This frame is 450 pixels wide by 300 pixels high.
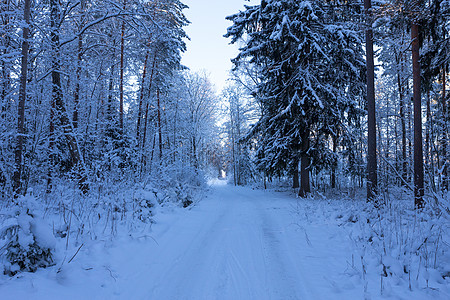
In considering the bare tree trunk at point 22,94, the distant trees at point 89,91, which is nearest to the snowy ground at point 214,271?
the distant trees at point 89,91

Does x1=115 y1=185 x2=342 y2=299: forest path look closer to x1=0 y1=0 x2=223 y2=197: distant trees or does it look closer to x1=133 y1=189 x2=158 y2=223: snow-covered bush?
x1=133 y1=189 x2=158 y2=223: snow-covered bush

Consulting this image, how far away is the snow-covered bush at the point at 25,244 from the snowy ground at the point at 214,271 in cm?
12

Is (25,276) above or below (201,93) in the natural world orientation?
below

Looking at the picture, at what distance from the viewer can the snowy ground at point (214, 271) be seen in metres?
2.76

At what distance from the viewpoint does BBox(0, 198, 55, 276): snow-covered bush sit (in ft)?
8.68

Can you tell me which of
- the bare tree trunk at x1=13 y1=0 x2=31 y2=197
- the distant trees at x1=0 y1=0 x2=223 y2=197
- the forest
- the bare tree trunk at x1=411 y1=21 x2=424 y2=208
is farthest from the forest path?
the bare tree trunk at x1=411 y1=21 x2=424 y2=208

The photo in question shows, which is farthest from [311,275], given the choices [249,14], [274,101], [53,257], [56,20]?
[249,14]

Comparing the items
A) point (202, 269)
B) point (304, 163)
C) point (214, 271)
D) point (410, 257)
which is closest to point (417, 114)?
point (304, 163)

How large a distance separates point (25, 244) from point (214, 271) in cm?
247

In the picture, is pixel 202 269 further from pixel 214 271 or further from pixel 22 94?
pixel 22 94

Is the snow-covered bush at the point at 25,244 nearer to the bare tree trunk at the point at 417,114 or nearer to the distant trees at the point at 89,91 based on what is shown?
the distant trees at the point at 89,91

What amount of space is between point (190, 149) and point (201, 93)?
261 inches

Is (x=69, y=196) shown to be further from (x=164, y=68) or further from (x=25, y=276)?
(x=164, y=68)

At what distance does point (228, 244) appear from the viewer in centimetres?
468
